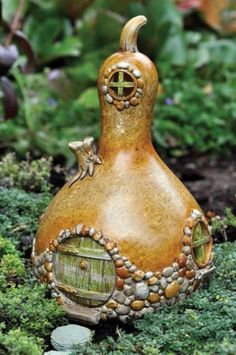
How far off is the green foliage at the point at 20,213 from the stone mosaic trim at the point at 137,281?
528 mm

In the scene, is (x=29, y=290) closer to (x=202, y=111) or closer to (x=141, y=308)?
(x=141, y=308)

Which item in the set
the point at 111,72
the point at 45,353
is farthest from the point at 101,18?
the point at 45,353

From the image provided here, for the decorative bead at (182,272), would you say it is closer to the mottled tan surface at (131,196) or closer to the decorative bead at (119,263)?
the mottled tan surface at (131,196)

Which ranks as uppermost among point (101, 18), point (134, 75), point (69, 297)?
point (101, 18)

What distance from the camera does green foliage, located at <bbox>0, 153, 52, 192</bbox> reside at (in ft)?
12.3

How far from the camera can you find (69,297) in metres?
2.78

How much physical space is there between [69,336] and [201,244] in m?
0.56

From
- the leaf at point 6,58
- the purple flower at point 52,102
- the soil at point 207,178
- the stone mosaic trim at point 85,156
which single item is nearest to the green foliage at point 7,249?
the stone mosaic trim at point 85,156

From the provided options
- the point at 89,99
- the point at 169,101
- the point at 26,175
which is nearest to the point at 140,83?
the point at 26,175

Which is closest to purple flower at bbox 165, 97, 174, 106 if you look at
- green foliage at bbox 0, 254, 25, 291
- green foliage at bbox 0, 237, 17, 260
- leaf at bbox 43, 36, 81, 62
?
leaf at bbox 43, 36, 81, 62

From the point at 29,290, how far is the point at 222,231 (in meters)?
1.00

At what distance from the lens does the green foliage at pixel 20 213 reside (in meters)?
3.32

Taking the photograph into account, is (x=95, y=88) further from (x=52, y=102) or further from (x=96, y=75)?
(x=52, y=102)

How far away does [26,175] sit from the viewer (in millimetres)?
3775
